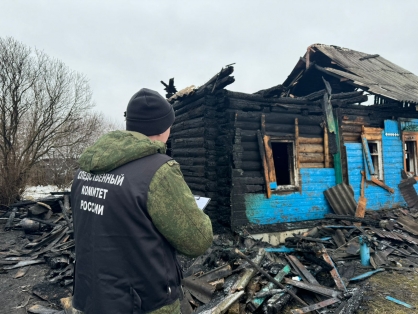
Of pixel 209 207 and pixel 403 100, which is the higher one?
pixel 403 100

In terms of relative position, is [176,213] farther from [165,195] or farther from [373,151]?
[373,151]

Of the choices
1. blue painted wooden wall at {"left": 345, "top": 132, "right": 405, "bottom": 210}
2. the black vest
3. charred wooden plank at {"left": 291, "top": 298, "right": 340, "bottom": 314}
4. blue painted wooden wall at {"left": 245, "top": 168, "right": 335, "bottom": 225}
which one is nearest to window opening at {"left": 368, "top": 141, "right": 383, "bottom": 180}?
blue painted wooden wall at {"left": 345, "top": 132, "right": 405, "bottom": 210}

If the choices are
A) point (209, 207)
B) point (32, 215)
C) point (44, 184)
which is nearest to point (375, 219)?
point (209, 207)

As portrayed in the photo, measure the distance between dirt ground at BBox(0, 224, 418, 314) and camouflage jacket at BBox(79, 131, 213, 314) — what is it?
3.54m

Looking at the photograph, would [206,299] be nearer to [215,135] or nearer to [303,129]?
[215,135]

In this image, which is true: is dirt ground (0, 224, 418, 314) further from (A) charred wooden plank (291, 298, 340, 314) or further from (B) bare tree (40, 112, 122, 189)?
(B) bare tree (40, 112, 122, 189)

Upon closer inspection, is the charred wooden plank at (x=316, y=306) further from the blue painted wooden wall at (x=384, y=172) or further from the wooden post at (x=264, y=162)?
the blue painted wooden wall at (x=384, y=172)

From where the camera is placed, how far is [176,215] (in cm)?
138

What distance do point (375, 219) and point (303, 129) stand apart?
351 cm

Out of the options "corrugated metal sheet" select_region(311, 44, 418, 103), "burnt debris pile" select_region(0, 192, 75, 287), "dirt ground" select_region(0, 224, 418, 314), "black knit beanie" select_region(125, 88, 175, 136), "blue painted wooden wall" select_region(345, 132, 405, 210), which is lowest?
"dirt ground" select_region(0, 224, 418, 314)

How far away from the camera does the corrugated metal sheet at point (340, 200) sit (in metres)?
8.14

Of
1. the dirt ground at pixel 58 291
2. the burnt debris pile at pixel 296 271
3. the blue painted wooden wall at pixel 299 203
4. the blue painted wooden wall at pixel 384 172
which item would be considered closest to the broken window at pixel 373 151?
the blue painted wooden wall at pixel 384 172

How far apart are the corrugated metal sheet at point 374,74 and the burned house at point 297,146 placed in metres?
0.08

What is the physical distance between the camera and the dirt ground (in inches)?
168
